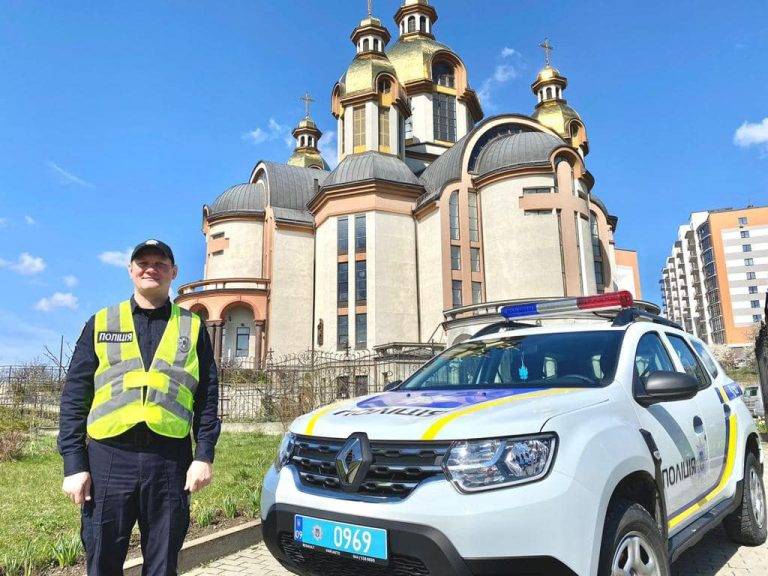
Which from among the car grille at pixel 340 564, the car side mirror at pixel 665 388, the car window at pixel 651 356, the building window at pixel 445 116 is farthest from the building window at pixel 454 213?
the car grille at pixel 340 564

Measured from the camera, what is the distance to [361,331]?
30.1 m

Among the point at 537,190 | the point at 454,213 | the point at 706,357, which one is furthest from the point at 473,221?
the point at 706,357

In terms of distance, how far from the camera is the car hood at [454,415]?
8.31 ft

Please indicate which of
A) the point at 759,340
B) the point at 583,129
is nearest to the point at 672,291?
the point at 583,129

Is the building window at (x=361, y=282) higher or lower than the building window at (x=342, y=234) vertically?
lower

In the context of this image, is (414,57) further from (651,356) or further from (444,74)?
(651,356)

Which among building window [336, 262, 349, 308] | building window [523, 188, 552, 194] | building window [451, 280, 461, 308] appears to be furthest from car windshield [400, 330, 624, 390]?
building window [336, 262, 349, 308]

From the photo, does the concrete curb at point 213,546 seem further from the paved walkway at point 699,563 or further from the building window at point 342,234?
the building window at point 342,234

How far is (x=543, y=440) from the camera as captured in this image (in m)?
2.50

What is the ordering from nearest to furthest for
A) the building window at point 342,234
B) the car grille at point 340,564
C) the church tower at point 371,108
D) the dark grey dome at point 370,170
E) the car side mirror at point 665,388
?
the car grille at point 340,564
the car side mirror at point 665,388
the building window at point 342,234
the dark grey dome at point 370,170
the church tower at point 371,108

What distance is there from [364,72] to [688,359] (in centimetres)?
3457

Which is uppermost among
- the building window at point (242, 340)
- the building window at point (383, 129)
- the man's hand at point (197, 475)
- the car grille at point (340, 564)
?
the building window at point (383, 129)

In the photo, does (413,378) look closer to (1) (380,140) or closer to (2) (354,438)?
(2) (354,438)

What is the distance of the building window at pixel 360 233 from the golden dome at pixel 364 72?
9145 mm
